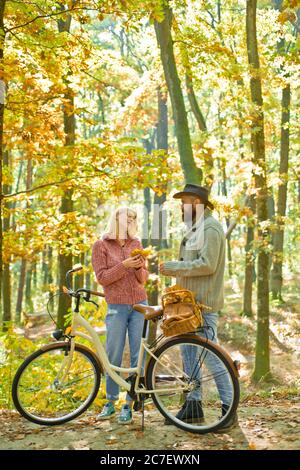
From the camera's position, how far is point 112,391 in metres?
5.15

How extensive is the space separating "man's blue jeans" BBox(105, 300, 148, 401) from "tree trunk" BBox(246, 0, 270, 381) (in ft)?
19.8

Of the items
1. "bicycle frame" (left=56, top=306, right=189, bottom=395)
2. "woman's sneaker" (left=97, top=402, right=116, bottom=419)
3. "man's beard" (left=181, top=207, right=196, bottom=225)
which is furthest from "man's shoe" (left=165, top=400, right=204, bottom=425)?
"man's beard" (left=181, top=207, right=196, bottom=225)

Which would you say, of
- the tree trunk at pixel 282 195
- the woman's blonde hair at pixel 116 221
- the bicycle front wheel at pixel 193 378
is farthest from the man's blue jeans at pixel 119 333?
the tree trunk at pixel 282 195

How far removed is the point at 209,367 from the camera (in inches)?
180

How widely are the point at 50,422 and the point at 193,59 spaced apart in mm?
8855

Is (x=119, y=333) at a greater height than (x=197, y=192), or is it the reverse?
(x=197, y=192)

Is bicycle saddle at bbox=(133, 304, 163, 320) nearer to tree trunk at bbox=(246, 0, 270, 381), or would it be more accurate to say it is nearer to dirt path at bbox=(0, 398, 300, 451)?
dirt path at bbox=(0, 398, 300, 451)

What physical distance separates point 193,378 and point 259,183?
698 centimetres

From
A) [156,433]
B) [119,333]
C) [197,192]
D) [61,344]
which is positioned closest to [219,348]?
[156,433]

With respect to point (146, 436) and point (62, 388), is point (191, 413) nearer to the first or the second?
point (146, 436)

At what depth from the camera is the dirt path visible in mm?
4418

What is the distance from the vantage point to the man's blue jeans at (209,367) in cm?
450
